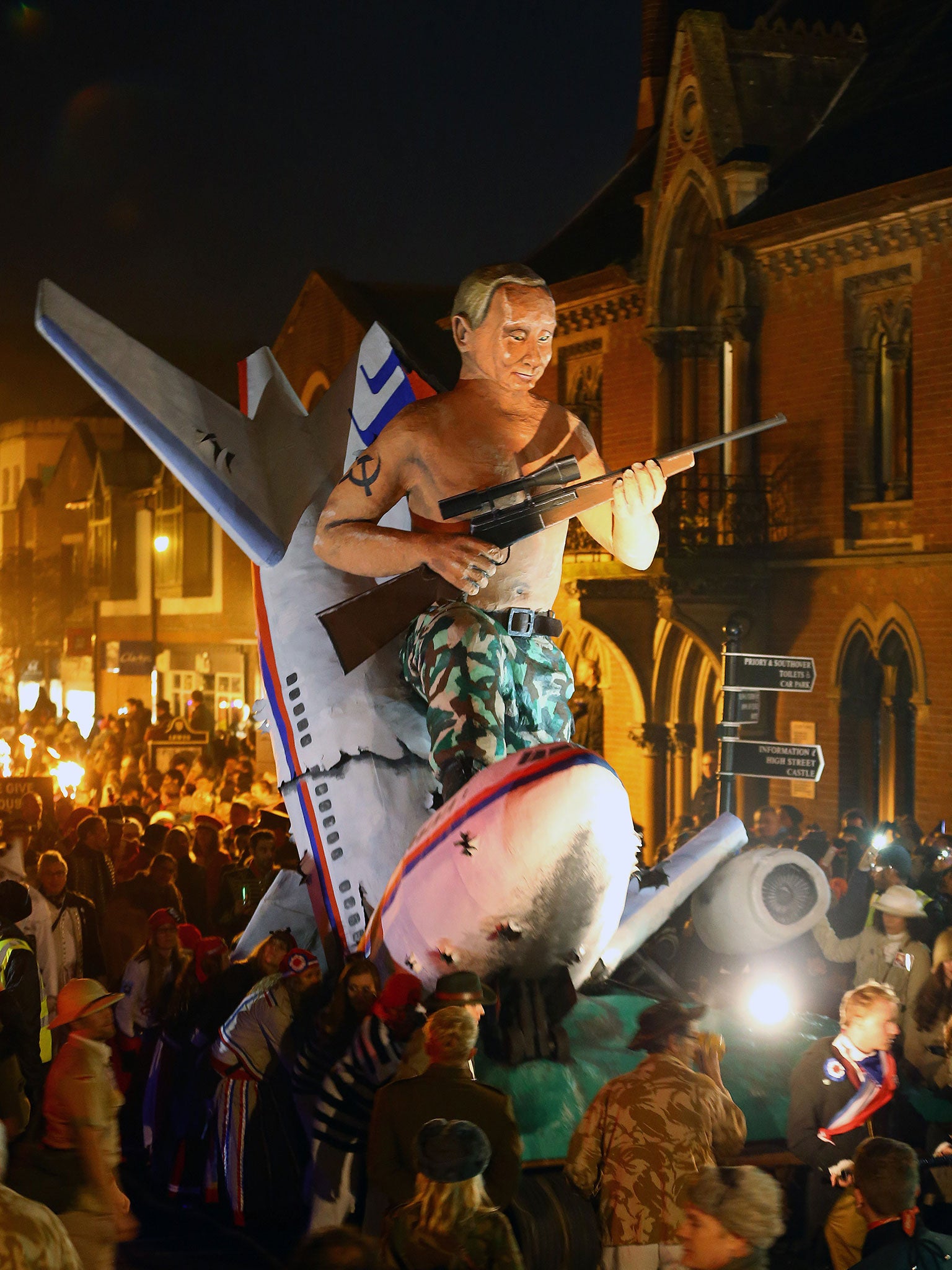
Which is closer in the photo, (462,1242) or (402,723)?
(462,1242)

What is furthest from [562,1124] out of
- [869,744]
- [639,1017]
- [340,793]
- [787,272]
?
[787,272]

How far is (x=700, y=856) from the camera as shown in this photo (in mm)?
5953

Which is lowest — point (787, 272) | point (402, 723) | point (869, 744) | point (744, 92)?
point (869, 744)

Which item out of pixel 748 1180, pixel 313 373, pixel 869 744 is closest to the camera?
pixel 748 1180

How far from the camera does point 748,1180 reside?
3785 millimetres

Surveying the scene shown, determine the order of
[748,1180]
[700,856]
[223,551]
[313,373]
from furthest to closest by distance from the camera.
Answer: [223,551] < [313,373] < [700,856] < [748,1180]

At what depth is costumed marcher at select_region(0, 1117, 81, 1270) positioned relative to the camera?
3197 millimetres

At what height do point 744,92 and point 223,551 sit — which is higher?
point 744,92

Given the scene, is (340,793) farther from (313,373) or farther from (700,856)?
(313,373)

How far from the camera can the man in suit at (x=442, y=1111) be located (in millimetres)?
4426

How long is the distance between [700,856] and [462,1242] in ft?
7.40

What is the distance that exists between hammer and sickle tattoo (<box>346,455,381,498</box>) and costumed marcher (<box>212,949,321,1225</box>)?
178 centimetres

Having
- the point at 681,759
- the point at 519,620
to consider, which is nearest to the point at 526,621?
the point at 519,620

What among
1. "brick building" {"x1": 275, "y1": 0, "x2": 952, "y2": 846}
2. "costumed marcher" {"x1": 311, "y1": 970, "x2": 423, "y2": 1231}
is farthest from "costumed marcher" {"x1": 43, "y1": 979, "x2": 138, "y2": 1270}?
"brick building" {"x1": 275, "y1": 0, "x2": 952, "y2": 846}
